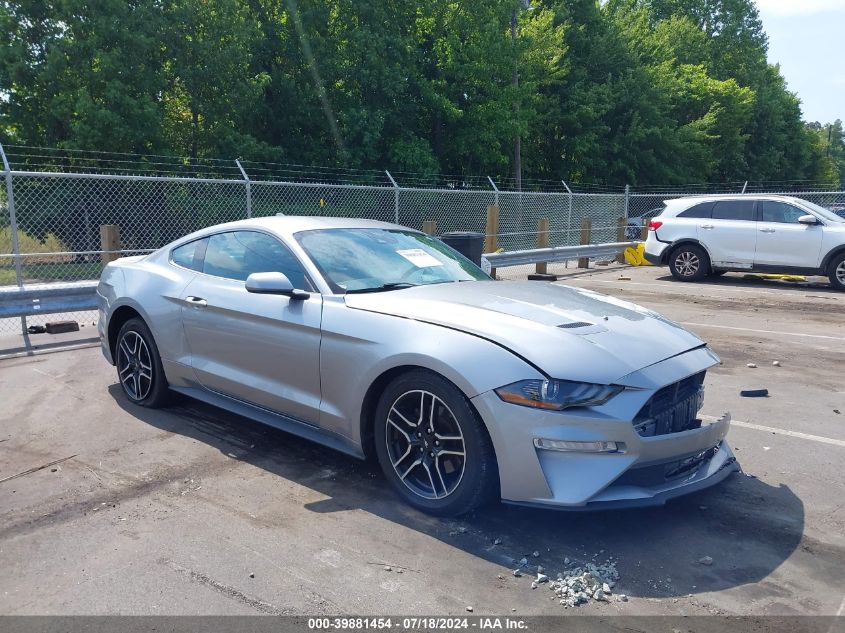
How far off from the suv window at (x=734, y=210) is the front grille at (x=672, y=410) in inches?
435

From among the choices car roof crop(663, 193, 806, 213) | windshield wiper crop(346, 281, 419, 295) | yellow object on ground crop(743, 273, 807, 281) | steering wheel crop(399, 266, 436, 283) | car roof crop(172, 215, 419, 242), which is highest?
car roof crop(663, 193, 806, 213)

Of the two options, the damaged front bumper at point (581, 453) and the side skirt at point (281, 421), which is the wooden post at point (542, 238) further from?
the damaged front bumper at point (581, 453)

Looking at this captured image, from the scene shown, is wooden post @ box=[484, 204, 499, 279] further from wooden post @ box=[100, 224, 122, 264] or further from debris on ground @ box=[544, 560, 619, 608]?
debris on ground @ box=[544, 560, 619, 608]

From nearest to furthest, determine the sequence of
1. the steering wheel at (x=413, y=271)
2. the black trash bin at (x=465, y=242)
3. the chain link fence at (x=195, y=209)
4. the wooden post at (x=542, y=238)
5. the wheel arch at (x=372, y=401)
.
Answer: the wheel arch at (x=372, y=401), the steering wheel at (x=413, y=271), the black trash bin at (x=465, y=242), the chain link fence at (x=195, y=209), the wooden post at (x=542, y=238)

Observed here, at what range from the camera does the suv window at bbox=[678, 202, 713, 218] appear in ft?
46.0

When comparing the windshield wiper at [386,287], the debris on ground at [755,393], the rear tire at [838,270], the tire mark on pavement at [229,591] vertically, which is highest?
the windshield wiper at [386,287]

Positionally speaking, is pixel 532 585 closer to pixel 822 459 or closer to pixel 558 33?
pixel 822 459

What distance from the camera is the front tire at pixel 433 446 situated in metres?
3.40

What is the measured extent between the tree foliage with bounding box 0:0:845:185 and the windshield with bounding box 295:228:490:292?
56.2 ft

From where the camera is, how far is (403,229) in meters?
5.30

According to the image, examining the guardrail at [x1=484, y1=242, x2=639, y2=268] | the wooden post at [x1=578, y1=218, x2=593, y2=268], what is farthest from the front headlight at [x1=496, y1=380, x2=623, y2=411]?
the wooden post at [x1=578, y1=218, x2=593, y2=268]

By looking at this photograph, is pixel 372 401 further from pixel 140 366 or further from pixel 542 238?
pixel 542 238

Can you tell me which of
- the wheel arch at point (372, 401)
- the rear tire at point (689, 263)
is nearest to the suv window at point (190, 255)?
the wheel arch at point (372, 401)

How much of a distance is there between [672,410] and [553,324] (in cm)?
71
